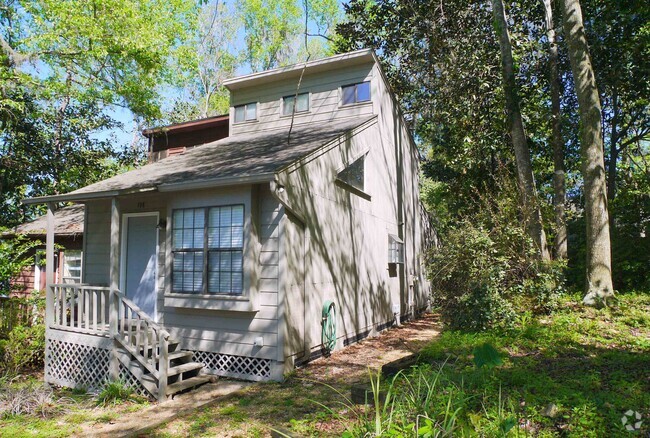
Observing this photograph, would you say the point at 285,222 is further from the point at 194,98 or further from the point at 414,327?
A: the point at 194,98

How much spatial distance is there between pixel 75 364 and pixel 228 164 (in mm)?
4542

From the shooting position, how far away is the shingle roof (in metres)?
7.29

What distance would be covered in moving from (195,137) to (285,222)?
32.8 ft

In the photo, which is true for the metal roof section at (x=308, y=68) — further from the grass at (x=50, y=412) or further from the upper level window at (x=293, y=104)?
the grass at (x=50, y=412)

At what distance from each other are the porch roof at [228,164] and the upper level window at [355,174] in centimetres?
80

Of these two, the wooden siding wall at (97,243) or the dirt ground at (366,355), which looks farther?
the wooden siding wall at (97,243)

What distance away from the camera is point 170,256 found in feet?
25.2

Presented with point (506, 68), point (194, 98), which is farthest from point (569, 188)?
point (194, 98)

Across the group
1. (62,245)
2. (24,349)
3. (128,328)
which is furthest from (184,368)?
(62,245)

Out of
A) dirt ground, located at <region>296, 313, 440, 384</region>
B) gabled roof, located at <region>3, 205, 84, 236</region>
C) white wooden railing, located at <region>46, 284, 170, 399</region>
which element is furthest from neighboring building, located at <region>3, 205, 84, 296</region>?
dirt ground, located at <region>296, 313, 440, 384</region>

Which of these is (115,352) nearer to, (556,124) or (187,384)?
(187,384)

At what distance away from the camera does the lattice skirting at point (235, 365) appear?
22.6ft

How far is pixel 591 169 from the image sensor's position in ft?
29.1

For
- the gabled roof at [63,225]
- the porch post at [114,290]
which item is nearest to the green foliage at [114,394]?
the porch post at [114,290]
